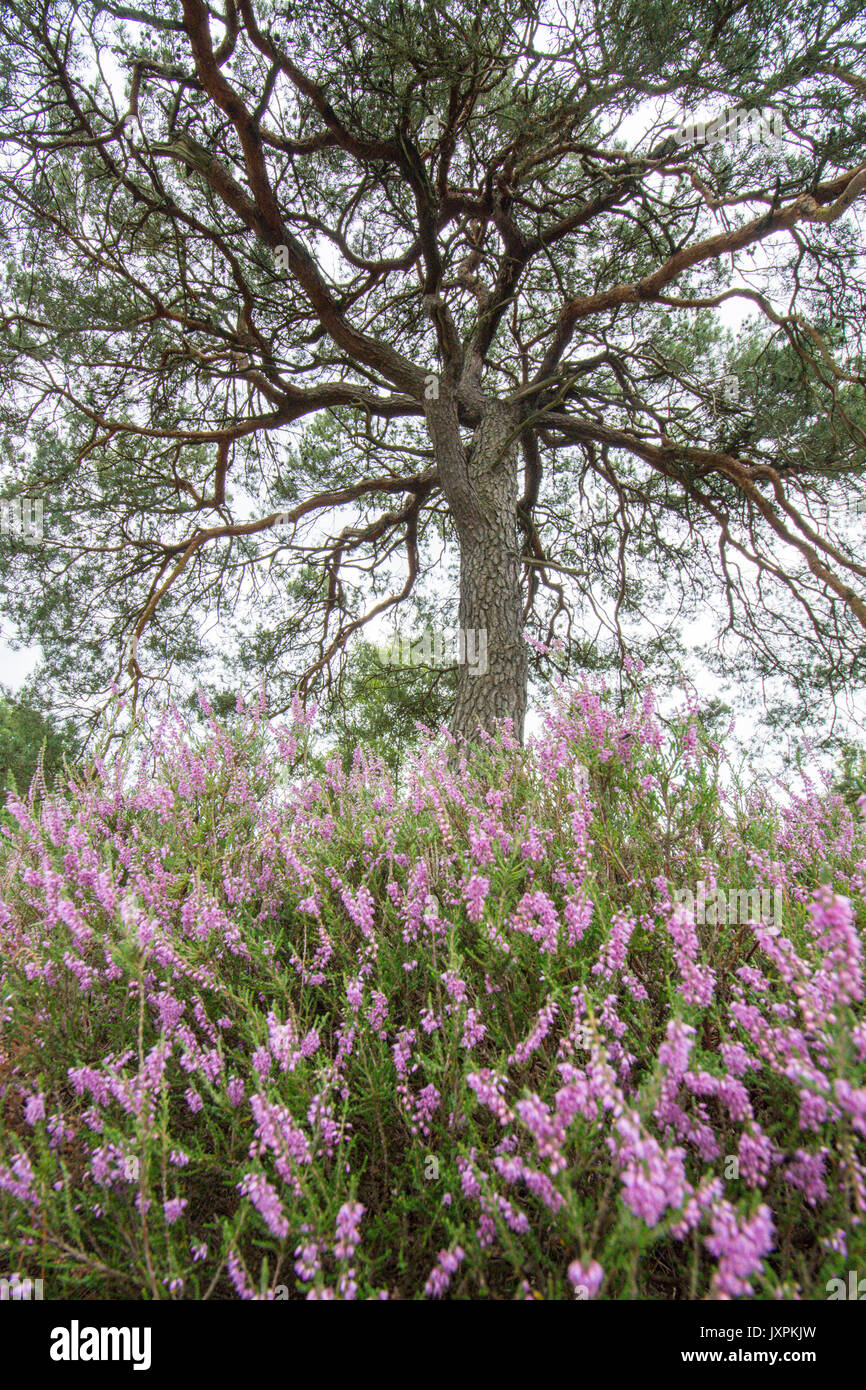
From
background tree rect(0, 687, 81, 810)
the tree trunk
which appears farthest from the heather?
background tree rect(0, 687, 81, 810)

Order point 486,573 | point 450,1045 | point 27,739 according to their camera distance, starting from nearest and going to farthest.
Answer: point 450,1045, point 486,573, point 27,739

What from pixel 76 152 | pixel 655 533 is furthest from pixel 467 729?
pixel 76 152

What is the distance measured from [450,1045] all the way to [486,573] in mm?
5167

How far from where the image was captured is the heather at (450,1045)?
1.08 metres

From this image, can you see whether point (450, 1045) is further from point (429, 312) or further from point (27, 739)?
point (27, 739)

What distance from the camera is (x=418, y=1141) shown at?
1.33 m

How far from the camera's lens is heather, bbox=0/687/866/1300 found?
3.54 feet

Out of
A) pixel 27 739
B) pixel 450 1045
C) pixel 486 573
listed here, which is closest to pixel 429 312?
pixel 486 573

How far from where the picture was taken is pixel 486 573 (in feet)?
20.2

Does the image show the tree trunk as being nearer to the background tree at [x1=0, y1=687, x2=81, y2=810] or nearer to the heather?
the heather

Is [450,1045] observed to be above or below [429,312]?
below

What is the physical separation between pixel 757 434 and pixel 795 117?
7.50ft

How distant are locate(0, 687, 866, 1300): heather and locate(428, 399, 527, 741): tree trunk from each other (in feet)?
9.61
